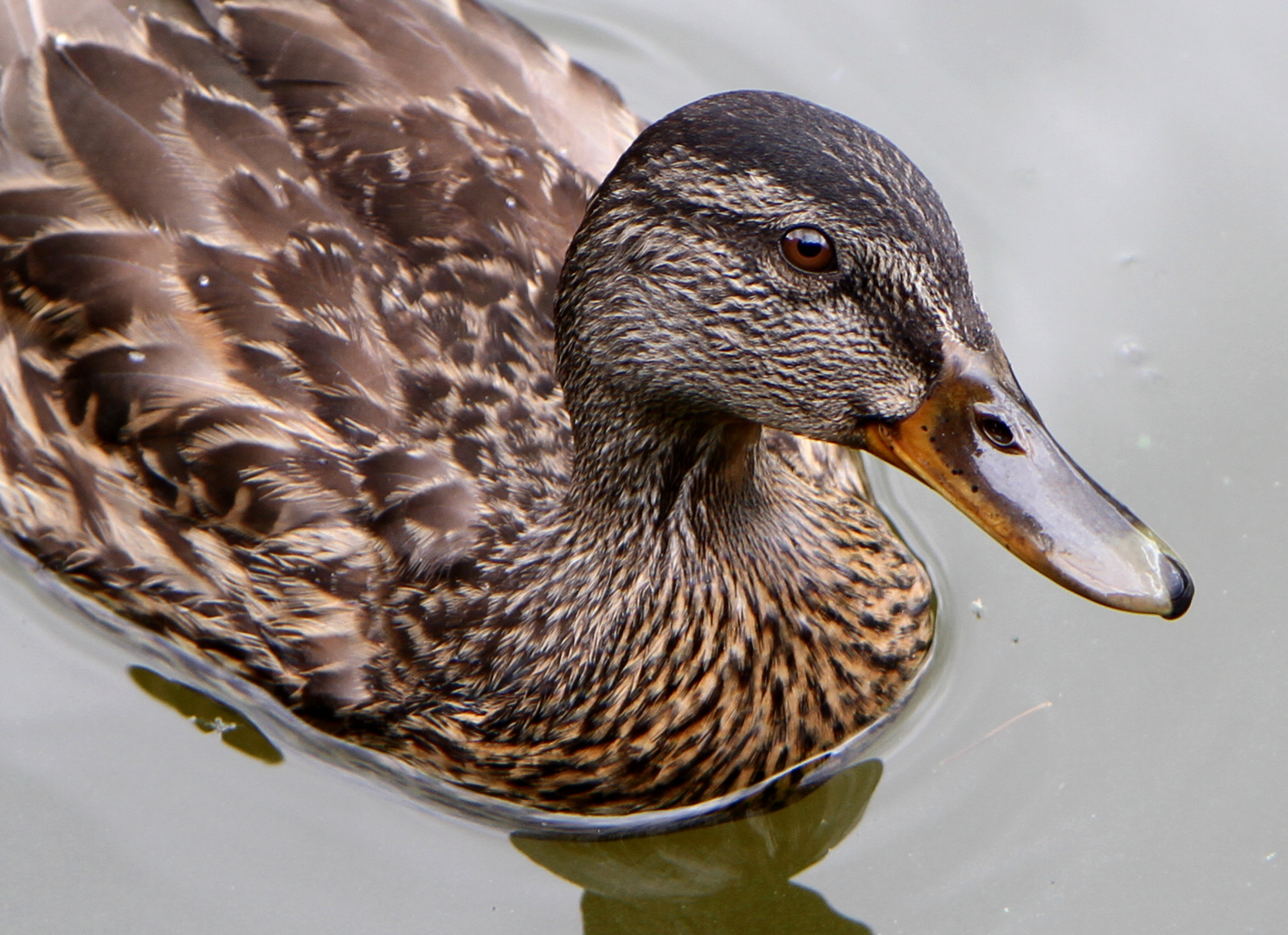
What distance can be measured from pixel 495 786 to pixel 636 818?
33cm

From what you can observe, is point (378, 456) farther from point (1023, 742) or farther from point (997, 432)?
point (1023, 742)

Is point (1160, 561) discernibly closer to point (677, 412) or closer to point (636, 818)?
point (677, 412)

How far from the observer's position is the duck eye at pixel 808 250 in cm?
293

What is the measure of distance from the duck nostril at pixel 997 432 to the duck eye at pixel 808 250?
0.38 meters

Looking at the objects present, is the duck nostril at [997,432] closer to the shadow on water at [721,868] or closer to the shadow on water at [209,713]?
the shadow on water at [721,868]

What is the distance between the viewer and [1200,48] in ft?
17.5

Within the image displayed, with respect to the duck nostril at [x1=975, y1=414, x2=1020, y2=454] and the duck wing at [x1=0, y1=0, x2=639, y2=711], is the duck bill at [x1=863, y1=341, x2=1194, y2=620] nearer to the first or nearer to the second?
the duck nostril at [x1=975, y1=414, x2=1020, y2=454]

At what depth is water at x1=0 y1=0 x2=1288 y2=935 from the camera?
150 inches

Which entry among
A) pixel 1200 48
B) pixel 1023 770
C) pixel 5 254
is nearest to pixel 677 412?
pixel 1023 770

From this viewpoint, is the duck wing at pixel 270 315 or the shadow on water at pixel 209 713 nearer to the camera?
the duck wing at pixel 270 315

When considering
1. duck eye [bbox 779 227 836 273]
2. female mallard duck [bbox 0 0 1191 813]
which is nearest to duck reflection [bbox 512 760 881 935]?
female mallard duck [bbox 0 0 1191 813]

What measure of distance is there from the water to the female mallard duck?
219 millimetres

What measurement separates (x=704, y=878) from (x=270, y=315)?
5.29 feet

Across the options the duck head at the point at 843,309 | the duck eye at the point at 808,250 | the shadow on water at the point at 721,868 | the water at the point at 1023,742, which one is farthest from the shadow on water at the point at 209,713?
the duck eye at the point at 808,250
